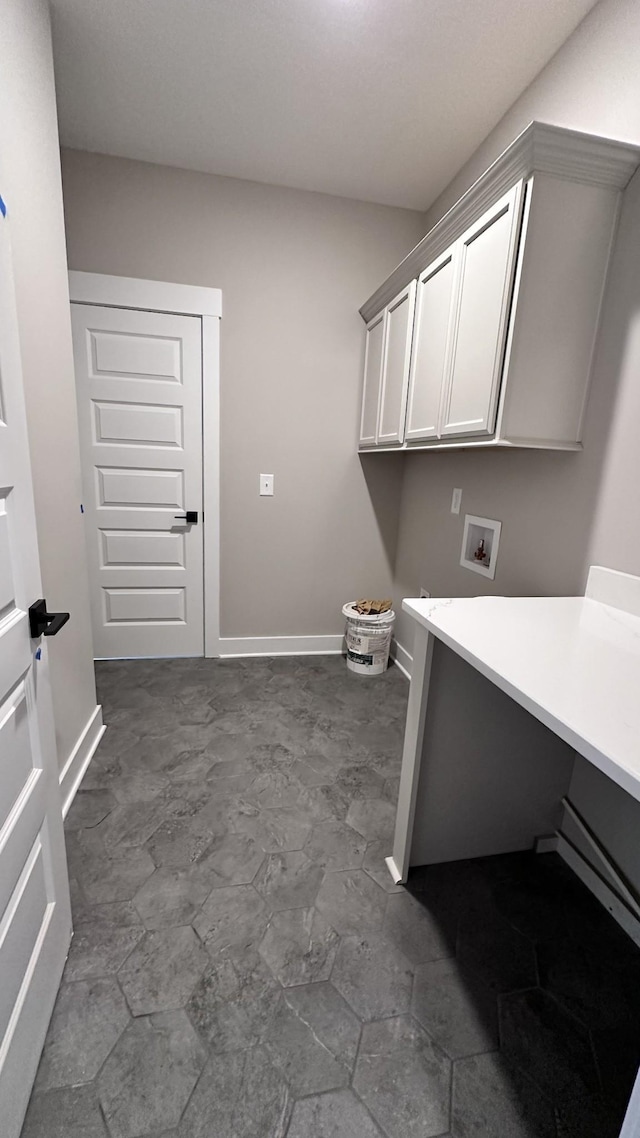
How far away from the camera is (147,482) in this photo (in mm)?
2730

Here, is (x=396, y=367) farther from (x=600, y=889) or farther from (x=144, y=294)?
(x=600, y=889)

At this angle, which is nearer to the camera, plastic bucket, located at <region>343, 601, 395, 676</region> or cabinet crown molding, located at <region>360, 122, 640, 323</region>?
cabinet crown molding, located at <region>360, 122, 640, 323</region>

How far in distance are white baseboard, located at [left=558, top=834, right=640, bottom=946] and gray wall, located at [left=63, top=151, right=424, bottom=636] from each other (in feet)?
6.18

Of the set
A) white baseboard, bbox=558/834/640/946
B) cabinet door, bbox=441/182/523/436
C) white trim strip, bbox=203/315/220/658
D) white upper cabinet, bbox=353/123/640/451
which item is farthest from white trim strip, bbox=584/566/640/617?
white trim strip, bbox=203/315/220/658

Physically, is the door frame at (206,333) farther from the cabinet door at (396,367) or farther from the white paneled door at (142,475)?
the cabinet door at (396,367)

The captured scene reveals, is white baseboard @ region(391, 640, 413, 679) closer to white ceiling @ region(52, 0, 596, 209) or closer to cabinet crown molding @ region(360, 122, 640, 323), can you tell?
cabinet crown molding @ region(360, 122, 640, 323)

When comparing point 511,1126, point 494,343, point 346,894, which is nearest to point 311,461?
point 494,343

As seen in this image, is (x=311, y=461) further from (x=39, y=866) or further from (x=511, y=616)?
(x=39, y=866)

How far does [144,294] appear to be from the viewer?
249 centimetres

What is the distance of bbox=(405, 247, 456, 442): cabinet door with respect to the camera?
1793 millimetres

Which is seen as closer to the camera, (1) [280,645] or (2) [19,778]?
(2) [19,778]

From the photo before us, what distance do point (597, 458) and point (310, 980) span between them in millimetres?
1674

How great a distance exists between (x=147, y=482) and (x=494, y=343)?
6.70ft

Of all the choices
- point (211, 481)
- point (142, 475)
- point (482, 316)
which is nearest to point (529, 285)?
point (482, 316)
